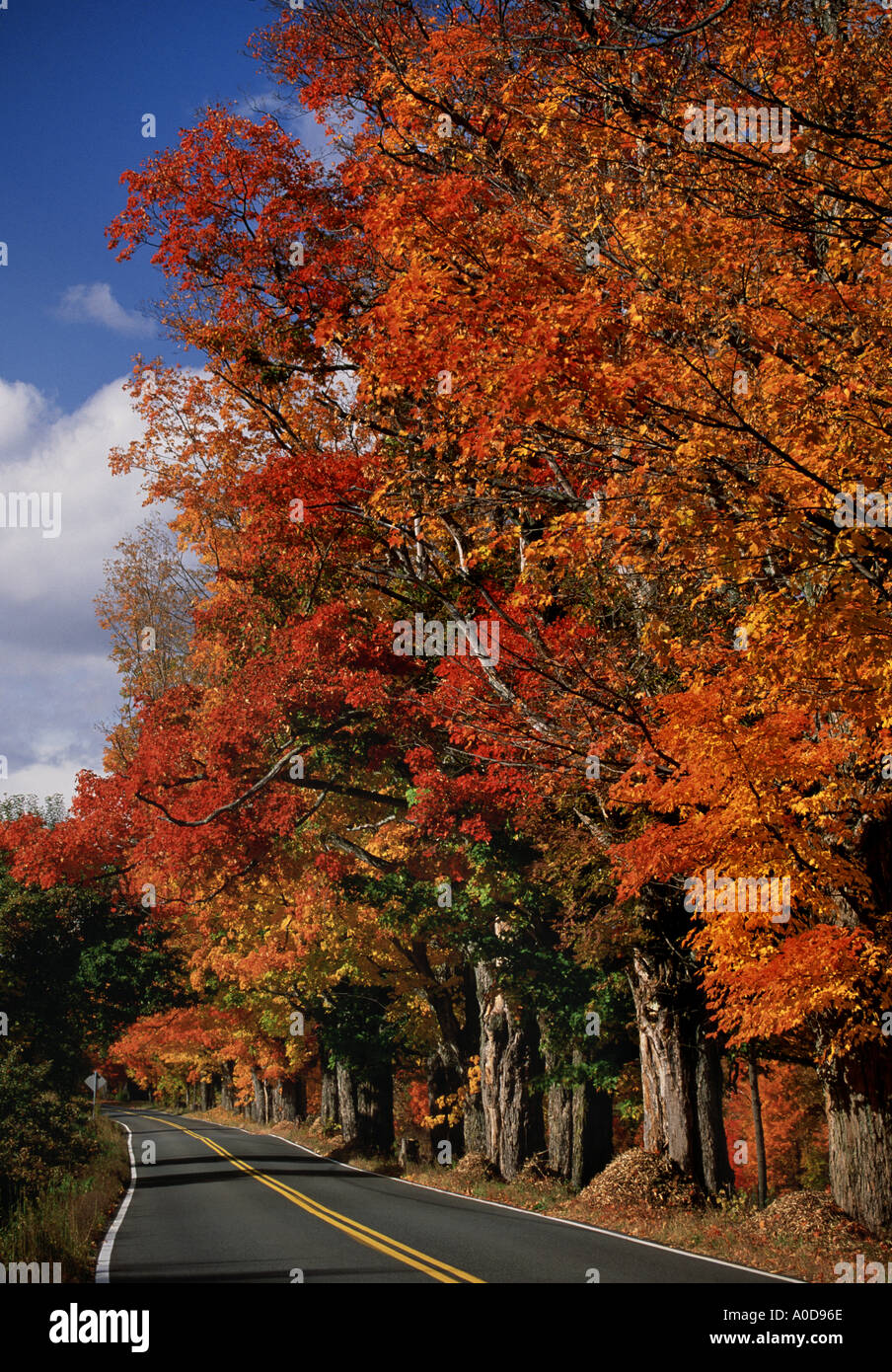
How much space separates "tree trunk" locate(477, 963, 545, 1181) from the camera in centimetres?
2394

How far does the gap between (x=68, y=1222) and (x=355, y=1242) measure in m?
4.13

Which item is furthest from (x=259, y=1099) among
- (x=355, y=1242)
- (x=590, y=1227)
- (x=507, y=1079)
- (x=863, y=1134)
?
(x=863, y=1134)

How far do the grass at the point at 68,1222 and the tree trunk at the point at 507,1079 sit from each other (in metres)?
8.03

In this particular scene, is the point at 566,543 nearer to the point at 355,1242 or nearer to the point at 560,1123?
the point at 355,1242

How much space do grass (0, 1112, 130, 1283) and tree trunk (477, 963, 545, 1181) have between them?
803 cm

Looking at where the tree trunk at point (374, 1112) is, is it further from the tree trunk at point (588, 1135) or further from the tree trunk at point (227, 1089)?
the tree trunk at point (227, 1089)

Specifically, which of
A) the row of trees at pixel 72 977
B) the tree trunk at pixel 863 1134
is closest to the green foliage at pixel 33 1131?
the row of trees at pixel 72 977

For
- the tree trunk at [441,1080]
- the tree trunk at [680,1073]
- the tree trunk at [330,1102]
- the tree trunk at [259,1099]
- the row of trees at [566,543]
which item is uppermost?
the row of trees at [566,543]

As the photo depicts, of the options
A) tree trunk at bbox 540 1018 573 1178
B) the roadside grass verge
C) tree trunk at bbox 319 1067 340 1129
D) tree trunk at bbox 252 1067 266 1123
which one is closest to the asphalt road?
the roadside grass verge

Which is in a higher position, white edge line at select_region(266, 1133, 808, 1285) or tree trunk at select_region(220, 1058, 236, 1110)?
white edge line at select_region(266, 1133, 808, 1285)

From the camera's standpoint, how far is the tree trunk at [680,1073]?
17078 millimetres

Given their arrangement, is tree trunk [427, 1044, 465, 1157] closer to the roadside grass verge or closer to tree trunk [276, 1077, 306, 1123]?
the roadside grass verge

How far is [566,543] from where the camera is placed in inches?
451

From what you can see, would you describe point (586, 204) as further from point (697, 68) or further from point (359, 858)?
point (359, 858)
